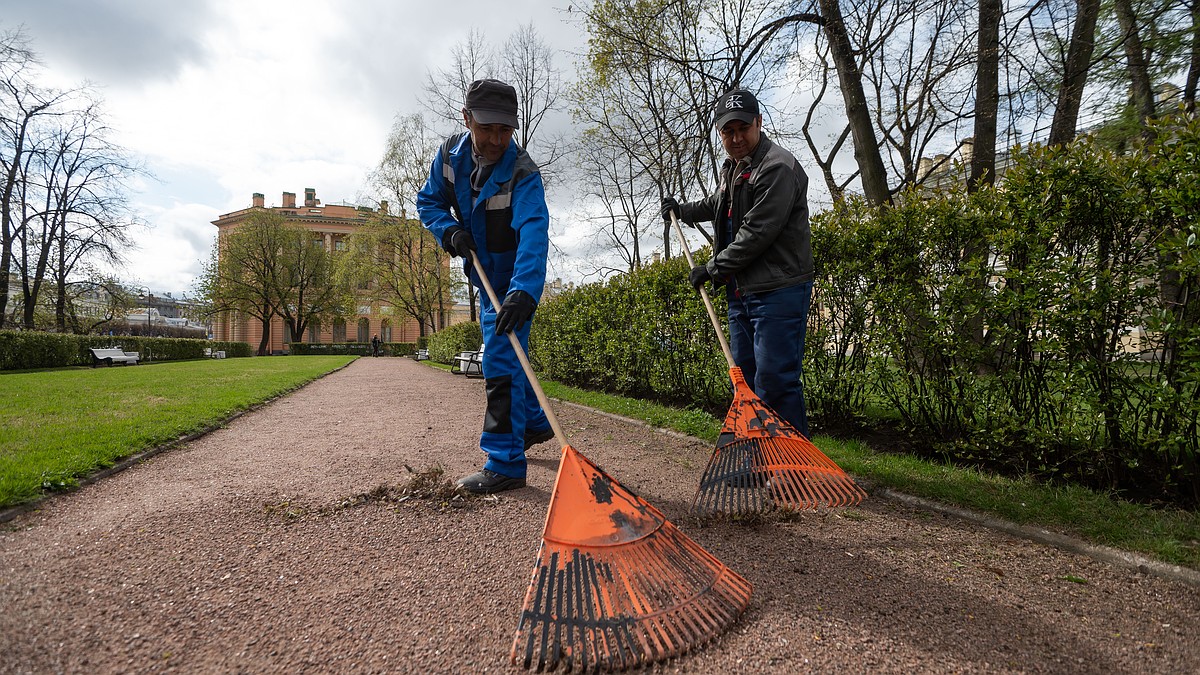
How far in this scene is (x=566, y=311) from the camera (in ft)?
31.0

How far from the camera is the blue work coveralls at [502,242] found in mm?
3055

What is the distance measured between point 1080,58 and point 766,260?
6.94m

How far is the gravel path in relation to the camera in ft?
5.13

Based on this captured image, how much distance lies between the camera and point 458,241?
3.18 meters

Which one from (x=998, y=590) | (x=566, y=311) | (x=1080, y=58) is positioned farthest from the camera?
(x=566, y=311)

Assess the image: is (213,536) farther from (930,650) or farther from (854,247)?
(854,247)

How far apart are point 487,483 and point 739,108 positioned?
2609 millimetres

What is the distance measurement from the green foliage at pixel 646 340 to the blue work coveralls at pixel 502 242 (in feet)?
8.15

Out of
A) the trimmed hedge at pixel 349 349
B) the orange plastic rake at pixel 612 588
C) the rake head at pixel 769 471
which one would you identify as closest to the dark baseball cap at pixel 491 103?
the orange plastic rake at pixel 612 588

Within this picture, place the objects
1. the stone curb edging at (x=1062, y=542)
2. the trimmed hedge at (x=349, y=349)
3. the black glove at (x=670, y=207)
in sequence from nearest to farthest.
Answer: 1. the stone curb edging at (x=1062, y=542)
2. the black glove at (x=670, y=207)
3. the trimmed hedge at (x=349, y=349)

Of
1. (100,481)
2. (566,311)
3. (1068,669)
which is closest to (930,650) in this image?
(1068,669)

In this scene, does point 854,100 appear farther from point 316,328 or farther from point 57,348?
point 316,328

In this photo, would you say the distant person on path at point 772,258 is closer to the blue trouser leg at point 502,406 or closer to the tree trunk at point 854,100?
the blue trouser leg at point 502,406

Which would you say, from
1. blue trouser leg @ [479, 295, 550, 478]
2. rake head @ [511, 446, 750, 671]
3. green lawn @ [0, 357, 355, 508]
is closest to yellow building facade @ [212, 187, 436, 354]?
green lawn @ [0, 357, 355, 508]
